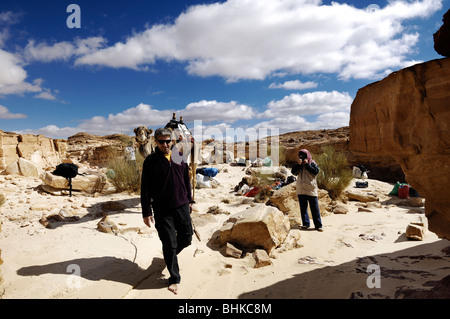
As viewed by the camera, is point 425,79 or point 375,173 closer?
point 425,79

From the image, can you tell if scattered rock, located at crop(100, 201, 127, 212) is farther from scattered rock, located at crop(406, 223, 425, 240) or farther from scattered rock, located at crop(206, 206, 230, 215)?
scattered rock, located at crop(406, 223, 425, 240)

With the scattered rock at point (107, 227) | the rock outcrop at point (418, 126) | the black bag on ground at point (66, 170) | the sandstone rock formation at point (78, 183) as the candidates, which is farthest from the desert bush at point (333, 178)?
the black bag on ground at point (66, 170)

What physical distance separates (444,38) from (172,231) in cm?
326

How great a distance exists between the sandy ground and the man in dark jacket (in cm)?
49

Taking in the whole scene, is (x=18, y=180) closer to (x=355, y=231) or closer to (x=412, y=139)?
(x=355, y=231)

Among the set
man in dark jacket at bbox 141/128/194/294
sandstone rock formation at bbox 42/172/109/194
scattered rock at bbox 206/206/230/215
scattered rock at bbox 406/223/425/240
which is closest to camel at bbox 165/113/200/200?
scattered rock at bbox 206/206/230/215

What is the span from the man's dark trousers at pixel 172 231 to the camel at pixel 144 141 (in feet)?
15.3

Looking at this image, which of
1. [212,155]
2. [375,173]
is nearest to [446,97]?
[375,173]

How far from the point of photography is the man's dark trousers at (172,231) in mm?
3195

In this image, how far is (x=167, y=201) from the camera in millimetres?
3234

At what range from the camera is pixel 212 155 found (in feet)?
63.9

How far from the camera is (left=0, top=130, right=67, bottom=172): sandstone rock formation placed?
11.4m
